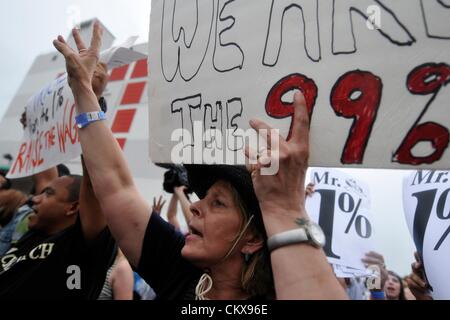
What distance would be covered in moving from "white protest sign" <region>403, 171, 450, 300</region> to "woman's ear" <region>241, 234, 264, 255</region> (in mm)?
724

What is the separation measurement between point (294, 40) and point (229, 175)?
1.39ft

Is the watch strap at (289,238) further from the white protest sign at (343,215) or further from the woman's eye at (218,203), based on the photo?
the white protest sign at (343,215)

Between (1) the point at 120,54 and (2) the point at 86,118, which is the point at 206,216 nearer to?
(2) the point at 86,118

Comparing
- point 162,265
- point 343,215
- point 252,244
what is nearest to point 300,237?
point 252,244

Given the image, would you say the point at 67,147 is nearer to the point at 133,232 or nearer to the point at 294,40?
the point at 133,232

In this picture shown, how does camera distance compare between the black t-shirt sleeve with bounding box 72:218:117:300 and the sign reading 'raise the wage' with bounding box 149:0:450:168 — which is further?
the black t-shirt sleeve with bounding box 72:218:117:300

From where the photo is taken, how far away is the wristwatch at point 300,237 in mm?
718

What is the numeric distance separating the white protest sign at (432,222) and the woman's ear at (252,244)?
72 centimetres

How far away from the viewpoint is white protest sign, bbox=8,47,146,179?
145 centimetres

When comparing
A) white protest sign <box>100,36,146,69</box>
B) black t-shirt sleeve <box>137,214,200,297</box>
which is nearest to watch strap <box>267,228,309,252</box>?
black t-shirt sleeve <box>137,214,200,297</box>

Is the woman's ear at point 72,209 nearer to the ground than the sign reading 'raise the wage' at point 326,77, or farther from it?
nearer to the ground

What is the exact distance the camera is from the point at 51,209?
5.57 ft

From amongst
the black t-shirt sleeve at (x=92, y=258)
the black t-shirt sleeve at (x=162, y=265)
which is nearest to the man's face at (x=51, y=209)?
the black t-shirt sleeve at (x=92, y=258)

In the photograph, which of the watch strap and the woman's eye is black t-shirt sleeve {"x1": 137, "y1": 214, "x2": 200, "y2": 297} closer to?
the woman's eye
